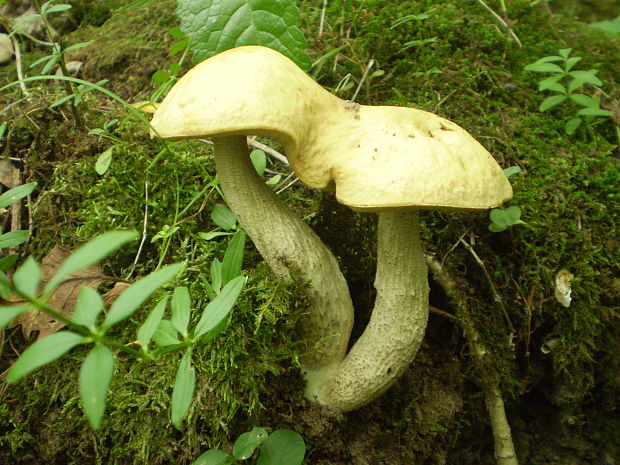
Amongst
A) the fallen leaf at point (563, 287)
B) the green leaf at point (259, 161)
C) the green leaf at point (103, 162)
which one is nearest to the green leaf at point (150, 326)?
the green leaf at point (259, 161)

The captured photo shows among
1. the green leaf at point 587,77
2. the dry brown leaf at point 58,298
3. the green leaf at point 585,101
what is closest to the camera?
the dry brown leaf at point 58,298

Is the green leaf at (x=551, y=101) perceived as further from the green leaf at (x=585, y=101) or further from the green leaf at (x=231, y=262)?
the green leaf at (x=231, y=262)

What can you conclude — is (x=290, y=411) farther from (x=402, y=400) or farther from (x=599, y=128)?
(x=599, y=128)

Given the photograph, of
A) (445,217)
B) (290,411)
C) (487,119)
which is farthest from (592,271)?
(290,411)

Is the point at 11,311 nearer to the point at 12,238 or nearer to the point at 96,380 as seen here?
the point at 96,380

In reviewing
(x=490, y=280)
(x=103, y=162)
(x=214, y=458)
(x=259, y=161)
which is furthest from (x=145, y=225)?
(x=490, y=280)
